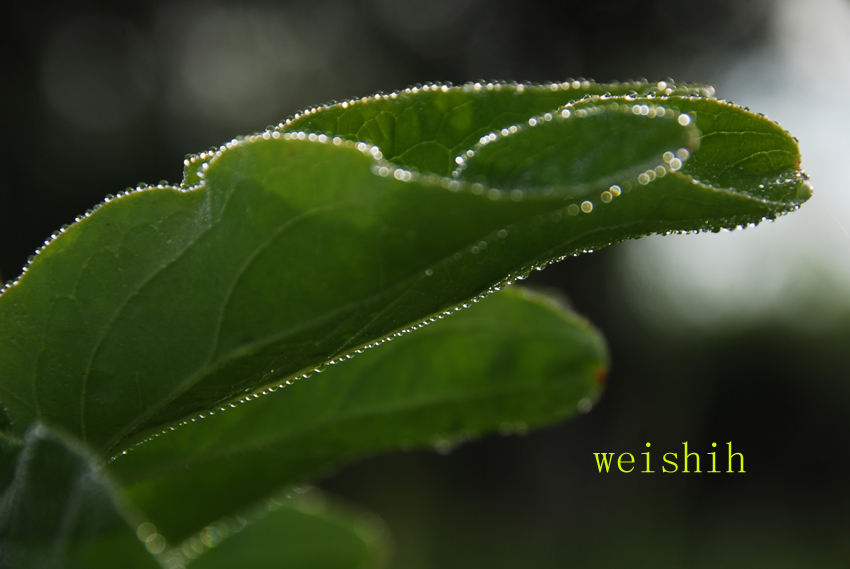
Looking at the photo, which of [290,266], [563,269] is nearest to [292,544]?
[290,266]

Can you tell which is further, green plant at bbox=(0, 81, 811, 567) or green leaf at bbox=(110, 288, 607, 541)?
green leaf at bbox=(110, 288, 607, 541)

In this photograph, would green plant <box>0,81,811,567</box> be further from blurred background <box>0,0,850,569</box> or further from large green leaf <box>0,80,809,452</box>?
blurred background <box>0,0,850,569</box>

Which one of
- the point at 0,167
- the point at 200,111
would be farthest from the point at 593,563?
the point at 0,167

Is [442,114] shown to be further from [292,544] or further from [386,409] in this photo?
[292,544]

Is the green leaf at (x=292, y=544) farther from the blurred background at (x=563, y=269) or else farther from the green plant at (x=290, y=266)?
the blurred background at (x=563, y=269)

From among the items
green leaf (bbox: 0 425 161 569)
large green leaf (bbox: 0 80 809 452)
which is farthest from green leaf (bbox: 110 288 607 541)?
green leaf (bbox: 0 425 161 569)

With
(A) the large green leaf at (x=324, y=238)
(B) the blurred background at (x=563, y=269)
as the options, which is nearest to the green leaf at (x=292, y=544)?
(A) the large green leaf at (x=324, y=238)

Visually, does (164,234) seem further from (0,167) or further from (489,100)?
(0,167)
